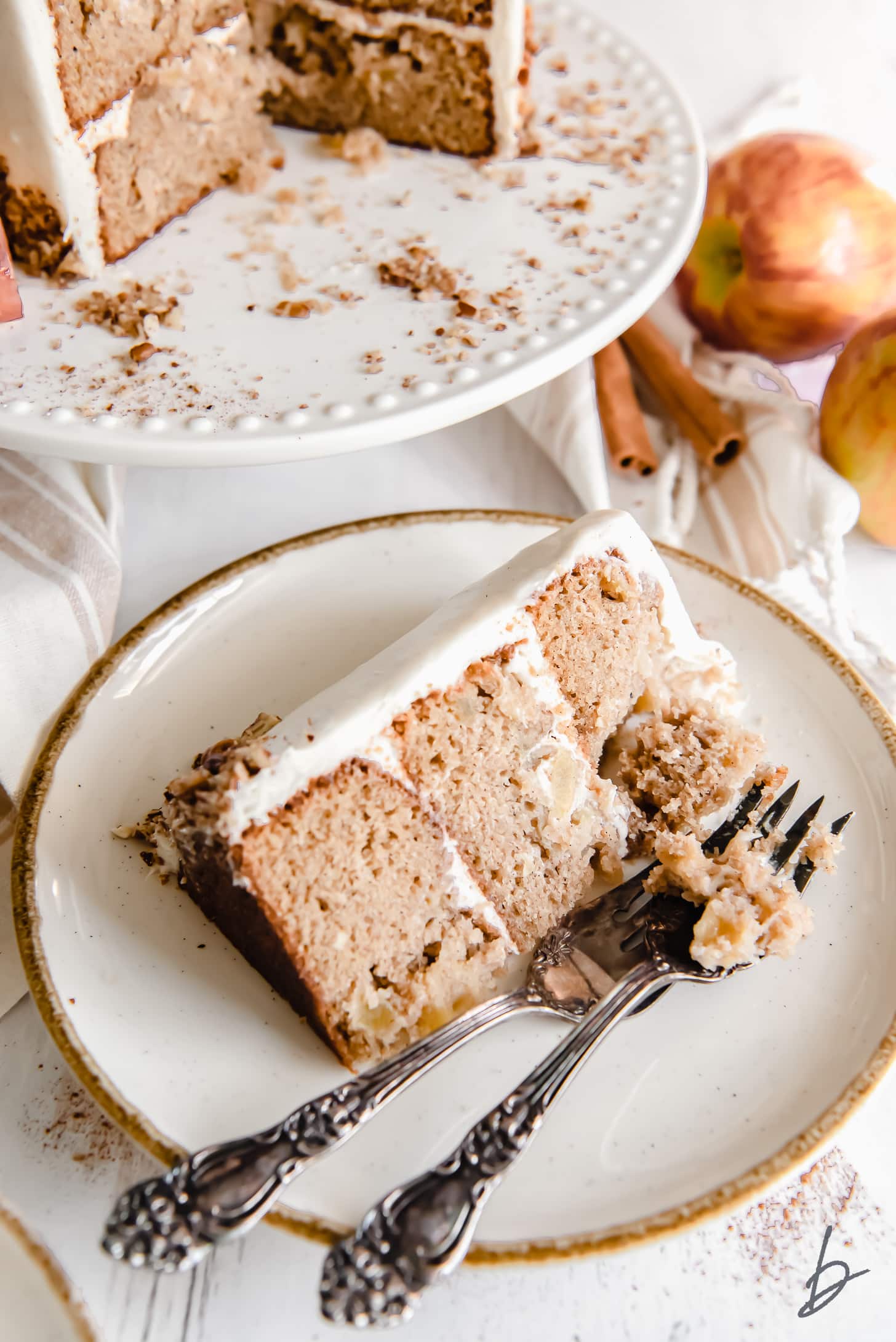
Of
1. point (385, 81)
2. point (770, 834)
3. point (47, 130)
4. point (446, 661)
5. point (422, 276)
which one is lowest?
point (770, 834)

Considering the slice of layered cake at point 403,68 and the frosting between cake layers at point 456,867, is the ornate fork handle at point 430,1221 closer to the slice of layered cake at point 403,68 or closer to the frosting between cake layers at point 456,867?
the frosting between cake layers at point 456,867

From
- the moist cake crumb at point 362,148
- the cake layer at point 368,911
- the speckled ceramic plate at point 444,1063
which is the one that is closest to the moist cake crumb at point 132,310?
the speckled ceramic plate at point 444,1063

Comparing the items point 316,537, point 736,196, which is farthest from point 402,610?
point 736,196

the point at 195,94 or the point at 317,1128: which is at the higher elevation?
the point at 195,94

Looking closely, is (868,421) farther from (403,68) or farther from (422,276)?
(403,68)

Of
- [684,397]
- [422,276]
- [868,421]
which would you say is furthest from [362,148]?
[868,421]
